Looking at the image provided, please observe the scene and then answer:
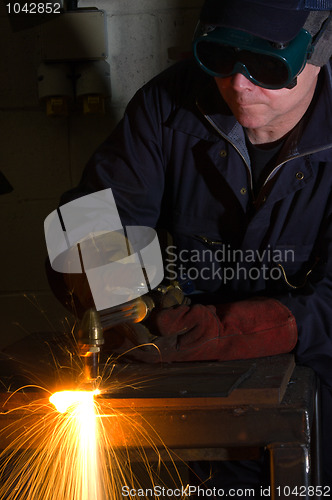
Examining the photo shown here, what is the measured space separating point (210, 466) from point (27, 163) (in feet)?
4.16

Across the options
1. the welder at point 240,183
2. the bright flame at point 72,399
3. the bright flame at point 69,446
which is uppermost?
the welder at point 240,183

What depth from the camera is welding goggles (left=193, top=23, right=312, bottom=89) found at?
147cm

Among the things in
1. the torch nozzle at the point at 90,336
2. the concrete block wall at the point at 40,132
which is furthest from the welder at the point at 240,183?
the concrete block wall at the point at 40,132

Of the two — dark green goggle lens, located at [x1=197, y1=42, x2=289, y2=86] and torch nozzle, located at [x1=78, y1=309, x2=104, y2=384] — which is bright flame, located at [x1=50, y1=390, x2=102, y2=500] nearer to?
torch nozzle, located at [x1=78, y1=309, x2=104, y2=384]

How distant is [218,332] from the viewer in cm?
150

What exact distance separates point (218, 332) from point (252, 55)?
64 centimetres

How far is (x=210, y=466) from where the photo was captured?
192cm

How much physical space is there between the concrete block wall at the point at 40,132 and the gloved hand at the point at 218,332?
1042 mm

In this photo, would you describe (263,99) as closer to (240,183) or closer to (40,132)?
(240,183)

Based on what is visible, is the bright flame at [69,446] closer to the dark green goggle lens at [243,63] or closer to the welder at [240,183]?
the welder at [240,183]

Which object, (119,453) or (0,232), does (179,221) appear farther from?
(0,232)

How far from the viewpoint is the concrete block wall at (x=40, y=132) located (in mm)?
2340

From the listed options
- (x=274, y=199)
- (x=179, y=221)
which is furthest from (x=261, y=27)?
(x=179, y=221)

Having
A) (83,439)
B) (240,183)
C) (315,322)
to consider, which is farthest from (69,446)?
(240,183)
